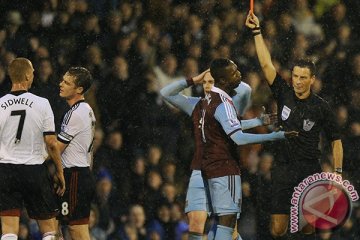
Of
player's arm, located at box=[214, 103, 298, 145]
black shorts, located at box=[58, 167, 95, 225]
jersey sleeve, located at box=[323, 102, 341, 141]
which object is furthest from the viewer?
jersey sleeve, located at box=[323, 102, 341, 141]

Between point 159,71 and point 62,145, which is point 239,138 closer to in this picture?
point 62,145

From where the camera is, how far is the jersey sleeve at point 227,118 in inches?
265

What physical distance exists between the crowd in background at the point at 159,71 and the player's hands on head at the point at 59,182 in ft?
4.71

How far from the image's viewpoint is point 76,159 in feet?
23.3

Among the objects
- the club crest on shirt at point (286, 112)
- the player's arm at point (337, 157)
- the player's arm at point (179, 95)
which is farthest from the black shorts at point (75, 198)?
the player's arm at point (337, 157)

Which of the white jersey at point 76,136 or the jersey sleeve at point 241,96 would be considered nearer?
the white jersey at point 76,136

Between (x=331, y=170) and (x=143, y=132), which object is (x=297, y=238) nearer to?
(x=331, y=170)

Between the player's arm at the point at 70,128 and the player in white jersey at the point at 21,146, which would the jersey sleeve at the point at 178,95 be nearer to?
the player's arm at the point at 70,128

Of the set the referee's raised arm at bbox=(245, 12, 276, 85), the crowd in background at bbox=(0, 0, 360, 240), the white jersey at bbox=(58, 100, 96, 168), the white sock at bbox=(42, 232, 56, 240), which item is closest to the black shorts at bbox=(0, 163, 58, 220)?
the white sock at bbox=(42, 232, 56, 240)

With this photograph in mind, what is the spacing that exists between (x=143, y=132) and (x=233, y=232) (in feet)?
6.50

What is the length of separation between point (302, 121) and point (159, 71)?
1.94 metres

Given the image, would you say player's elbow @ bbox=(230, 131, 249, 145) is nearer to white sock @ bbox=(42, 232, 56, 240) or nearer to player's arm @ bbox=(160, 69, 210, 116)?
player's arm @ bbox=(160, 69, 210, 116)

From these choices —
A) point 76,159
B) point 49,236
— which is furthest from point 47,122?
point 49,236

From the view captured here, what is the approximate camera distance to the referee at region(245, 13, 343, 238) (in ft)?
24.6
